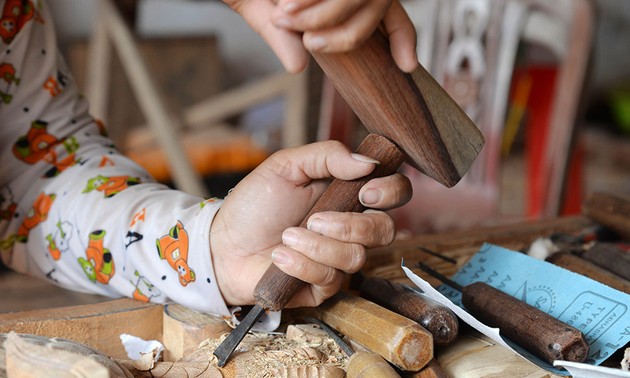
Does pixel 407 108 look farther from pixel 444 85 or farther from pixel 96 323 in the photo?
pixel 444 85

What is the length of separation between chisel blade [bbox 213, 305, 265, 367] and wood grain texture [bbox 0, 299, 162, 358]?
0.46ft

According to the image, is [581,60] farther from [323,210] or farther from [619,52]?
[619,52]

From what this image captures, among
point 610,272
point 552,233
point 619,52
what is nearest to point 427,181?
point 552,233

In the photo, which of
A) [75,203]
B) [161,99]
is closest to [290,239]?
[75,203]

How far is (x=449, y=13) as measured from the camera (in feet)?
5.50

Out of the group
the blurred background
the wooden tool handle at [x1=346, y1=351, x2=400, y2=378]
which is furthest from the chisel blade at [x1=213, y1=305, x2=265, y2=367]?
the blurred background

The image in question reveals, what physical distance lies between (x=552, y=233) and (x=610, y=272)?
17cm

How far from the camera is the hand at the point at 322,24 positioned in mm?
562

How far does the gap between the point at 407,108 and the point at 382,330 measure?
0.20m

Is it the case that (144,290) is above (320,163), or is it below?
below

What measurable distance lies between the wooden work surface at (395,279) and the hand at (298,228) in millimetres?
69

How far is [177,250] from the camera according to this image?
844mm

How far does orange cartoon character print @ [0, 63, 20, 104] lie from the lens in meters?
0.99

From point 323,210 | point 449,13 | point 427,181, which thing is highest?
point 449,13
